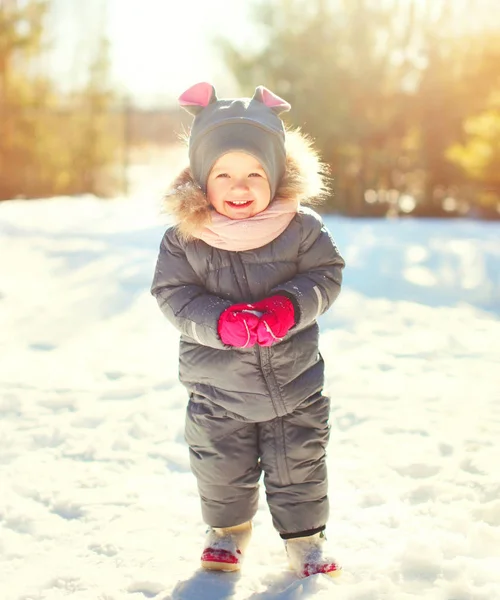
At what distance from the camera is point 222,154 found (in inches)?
75.1

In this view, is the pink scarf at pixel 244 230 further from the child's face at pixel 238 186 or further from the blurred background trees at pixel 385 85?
the blurred background trees at pixel 385 85

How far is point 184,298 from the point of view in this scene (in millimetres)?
1914

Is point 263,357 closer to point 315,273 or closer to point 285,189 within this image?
point 315,273

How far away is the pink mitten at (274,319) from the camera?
1.76 m

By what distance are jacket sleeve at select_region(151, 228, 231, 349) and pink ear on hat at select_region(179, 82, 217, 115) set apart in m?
0.36

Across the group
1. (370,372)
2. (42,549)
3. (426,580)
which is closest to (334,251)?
(426,580)

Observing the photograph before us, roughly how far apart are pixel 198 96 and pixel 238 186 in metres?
0.31

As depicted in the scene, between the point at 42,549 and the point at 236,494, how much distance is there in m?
0.62

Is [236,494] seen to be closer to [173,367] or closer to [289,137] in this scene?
[289,137]

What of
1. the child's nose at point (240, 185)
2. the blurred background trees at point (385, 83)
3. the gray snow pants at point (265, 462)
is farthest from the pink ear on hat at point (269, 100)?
the blurred background trees at point (385, 83)

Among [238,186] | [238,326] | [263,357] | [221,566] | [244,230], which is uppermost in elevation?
[238,186]

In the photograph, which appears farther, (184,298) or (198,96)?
(198,96)

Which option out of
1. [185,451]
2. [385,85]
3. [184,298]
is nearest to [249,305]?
[184,298]

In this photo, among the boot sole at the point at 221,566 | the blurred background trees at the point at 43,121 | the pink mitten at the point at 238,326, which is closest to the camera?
the pink mitten at the point at 238,326
